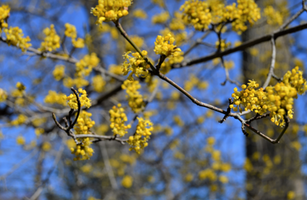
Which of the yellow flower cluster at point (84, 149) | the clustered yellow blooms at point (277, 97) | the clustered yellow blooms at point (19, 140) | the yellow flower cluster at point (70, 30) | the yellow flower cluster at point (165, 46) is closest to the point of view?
the clustered yellow blooms at point (277, 97)

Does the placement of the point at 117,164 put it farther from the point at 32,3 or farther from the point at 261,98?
the point at 261,98

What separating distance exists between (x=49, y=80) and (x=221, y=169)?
4.62 meters

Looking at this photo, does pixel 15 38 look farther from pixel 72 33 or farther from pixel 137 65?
pixel 137 65

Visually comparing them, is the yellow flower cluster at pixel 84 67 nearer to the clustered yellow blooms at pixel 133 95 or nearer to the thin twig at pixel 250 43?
the clustered yellow blooms at pixel 133 95

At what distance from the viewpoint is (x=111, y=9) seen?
4.24 ft

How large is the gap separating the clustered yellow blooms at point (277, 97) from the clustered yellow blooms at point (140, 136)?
0.58 meters

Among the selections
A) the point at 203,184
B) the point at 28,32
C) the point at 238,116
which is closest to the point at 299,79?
the point at 238,116

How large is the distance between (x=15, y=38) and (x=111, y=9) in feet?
3.93

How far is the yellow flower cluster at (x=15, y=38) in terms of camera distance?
1986 millimetres

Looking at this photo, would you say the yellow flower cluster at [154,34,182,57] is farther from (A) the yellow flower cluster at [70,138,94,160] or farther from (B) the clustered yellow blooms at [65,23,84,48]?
(B) the clustered yellow blooms at [65,23,84,48]

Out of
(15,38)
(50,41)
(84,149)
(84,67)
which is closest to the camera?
(84,149)

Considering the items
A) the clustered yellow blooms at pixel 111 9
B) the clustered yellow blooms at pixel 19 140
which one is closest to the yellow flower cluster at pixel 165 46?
the clustered yellow blooms at pixel 111 9

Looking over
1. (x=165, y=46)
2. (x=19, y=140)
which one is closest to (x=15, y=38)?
(x=165, y=46)

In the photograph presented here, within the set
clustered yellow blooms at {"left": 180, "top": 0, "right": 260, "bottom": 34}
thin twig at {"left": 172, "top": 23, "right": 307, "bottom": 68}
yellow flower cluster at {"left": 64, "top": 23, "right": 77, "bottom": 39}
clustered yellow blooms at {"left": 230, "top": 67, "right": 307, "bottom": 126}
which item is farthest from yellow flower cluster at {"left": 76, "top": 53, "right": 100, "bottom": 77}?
clustered yellow blooms at {"left": 230, "top": 67, "right": 307, "bottom": 126}
